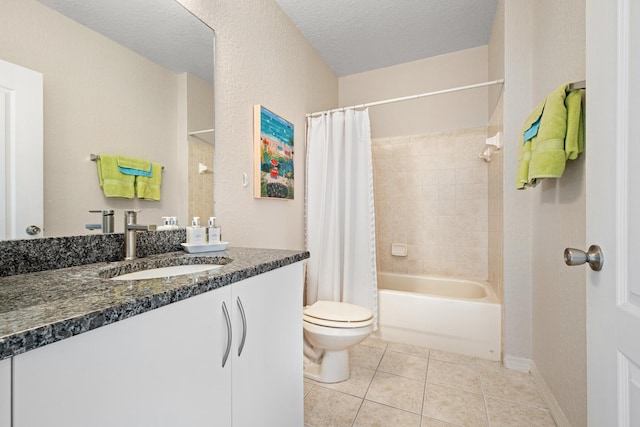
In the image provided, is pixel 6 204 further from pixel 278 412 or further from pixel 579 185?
pixel 579 185

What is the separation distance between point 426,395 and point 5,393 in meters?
1.75

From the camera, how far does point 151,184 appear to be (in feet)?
4.04

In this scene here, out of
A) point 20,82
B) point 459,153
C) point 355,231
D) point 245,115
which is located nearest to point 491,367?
point 355,231

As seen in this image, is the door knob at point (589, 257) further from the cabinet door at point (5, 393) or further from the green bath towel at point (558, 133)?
the cabinet door at point (5, 393)

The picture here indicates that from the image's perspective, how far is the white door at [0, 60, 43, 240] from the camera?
79 cm

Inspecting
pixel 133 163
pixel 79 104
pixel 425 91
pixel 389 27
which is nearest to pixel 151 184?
pixel 133 163

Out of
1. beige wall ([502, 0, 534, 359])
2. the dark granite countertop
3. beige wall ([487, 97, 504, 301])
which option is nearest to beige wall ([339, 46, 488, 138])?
beige wall ([487, 97, 504, 301])

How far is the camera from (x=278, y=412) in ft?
3.38

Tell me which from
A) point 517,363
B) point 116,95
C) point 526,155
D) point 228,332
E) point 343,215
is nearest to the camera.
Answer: point 228,332

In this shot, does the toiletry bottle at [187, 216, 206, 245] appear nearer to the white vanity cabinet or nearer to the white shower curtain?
the white vanity cabinet

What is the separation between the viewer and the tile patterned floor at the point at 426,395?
4.56 ft

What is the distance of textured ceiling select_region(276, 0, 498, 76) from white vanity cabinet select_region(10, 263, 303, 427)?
199 centimetres

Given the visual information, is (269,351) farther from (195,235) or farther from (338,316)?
(338,316)

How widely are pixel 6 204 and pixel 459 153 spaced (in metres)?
2.95
